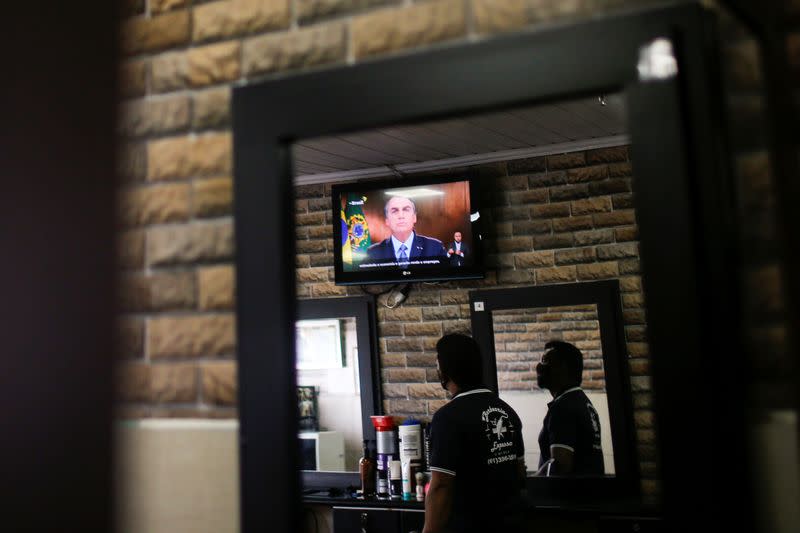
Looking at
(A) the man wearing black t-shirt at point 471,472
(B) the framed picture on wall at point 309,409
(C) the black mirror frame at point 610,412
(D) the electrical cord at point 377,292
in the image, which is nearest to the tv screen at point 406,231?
(D) the electrical cord at point 377,292

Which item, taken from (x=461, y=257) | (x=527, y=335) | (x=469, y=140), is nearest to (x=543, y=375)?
(x=527, y=335)

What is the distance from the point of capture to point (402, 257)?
4.80 meters

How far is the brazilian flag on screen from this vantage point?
4914 mm

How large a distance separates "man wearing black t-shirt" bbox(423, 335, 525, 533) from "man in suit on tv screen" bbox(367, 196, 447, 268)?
5.75 ft

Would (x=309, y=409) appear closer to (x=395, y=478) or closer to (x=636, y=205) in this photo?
(x=395, y=478)

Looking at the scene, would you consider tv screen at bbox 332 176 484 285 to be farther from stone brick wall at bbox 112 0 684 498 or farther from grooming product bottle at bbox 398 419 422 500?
stone brick wall at bbox 112 0 684 498

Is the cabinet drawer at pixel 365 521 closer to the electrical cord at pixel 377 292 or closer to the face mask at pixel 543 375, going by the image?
the face mask at pixel 543 375

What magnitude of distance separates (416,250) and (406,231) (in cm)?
15

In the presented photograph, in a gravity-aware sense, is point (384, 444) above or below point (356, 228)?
below

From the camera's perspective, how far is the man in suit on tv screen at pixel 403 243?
4715 mm

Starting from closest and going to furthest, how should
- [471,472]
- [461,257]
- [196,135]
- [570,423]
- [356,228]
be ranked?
[196,135]
[471,472]
[570,423]
[461,257]
[356,228]

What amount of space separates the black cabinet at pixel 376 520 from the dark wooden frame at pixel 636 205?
10.2 ft

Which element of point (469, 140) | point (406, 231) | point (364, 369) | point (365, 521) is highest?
point (469, 140)

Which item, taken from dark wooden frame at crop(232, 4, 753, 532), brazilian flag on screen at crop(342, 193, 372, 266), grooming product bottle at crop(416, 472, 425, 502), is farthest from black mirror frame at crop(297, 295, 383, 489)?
dark wooden frame at crop(232, 4, 753, 532)
